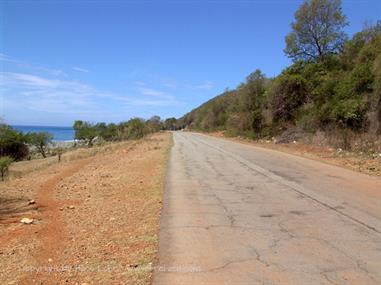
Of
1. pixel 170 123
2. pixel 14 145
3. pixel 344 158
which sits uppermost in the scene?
pixel 170 123

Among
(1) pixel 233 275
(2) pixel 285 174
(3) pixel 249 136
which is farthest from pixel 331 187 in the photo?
(3) pixel 249 136

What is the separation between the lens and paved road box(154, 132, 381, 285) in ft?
16.8

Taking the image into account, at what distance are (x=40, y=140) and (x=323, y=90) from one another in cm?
5127

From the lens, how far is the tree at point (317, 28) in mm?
34000

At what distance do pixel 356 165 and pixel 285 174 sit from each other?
4330 millimetres

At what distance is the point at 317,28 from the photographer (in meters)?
34.8

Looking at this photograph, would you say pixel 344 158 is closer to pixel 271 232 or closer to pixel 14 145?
pixel 271 232

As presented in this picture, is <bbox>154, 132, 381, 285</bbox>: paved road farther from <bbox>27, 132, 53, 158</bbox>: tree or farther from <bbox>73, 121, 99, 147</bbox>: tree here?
<bbox>73, 121, 99, 147</bbox>: tree

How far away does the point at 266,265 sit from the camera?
538cm

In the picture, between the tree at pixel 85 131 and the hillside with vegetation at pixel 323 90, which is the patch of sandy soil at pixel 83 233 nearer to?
the hillside with vegetation at pixel 323 90

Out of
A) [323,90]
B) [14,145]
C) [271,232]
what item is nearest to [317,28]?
[323,90]

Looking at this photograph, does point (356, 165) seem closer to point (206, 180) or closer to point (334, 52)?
point (206, 180)

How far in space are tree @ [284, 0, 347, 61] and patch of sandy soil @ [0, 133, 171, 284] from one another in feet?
84.6

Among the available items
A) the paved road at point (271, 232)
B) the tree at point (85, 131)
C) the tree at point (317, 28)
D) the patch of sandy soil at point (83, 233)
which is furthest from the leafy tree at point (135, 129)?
the paved road at point (271, 232)
